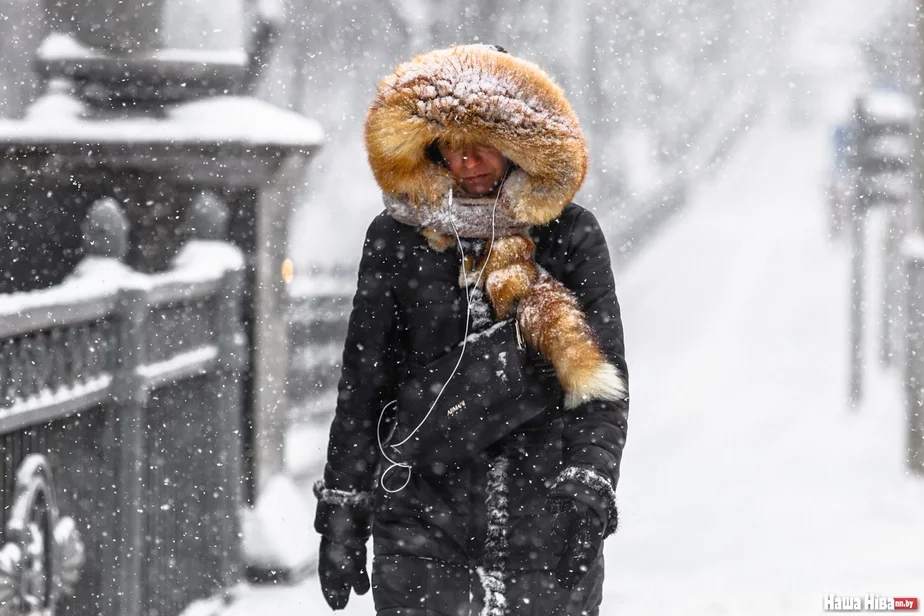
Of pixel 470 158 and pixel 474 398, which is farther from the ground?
pixel 470 158

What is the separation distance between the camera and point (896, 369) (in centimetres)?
1747

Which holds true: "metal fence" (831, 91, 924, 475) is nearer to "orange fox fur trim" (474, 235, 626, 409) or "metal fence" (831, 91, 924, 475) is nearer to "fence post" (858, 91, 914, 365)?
"fence post" (858, 91, 914, 365)

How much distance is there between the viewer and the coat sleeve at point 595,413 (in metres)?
3.06

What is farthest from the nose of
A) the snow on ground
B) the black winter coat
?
the snow on ground

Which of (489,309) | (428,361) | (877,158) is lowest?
(428,361)

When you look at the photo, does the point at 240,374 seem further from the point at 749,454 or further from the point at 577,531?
the point at 749,454

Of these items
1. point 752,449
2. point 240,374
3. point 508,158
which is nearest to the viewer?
point 508,158

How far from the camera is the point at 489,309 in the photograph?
323 cm

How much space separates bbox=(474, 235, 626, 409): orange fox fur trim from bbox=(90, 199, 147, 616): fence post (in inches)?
77.0

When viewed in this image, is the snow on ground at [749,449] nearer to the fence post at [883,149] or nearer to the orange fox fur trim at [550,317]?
the fence post at [883,149]

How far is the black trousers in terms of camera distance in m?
3.16

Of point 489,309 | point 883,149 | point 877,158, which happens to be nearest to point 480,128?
point 489,309

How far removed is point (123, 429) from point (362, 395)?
1.73 meters

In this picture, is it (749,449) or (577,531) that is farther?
(749,449)
